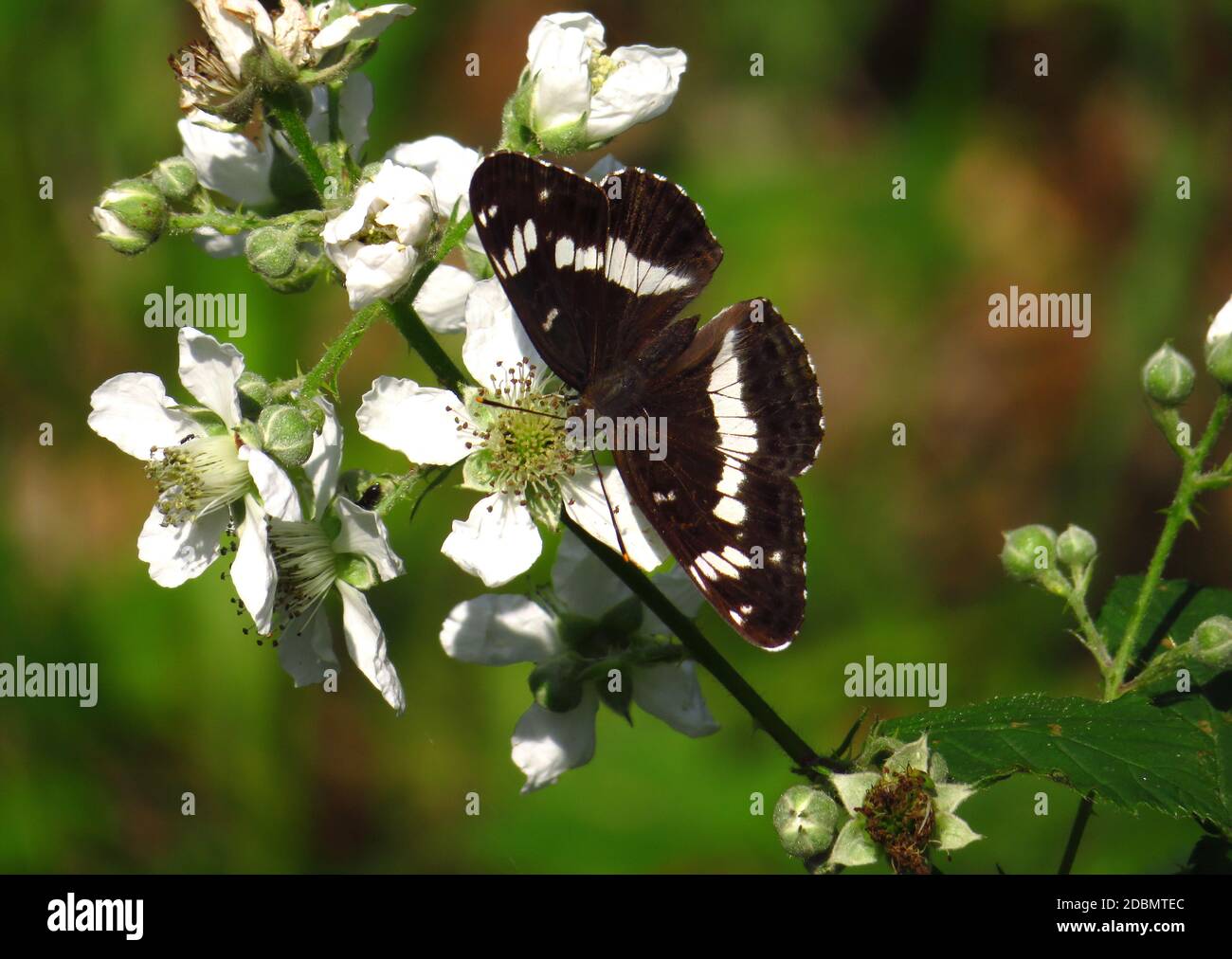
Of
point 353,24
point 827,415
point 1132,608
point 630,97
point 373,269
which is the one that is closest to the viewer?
point 373,269

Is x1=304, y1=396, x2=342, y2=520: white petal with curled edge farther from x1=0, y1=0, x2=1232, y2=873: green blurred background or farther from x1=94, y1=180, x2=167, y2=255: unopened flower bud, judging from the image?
x1=0, y1=0, x2=1232, y2=873: green blurred background

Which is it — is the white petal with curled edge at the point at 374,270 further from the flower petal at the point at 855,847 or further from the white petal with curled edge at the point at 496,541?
the flower petal at the point at 855,847

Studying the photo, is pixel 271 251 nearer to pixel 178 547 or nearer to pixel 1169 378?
pixel 178 547

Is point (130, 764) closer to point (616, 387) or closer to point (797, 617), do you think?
point (616, 387)

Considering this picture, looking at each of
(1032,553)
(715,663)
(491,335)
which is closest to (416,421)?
(491,335)

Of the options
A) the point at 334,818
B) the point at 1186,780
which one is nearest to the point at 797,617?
the point at 1186,780

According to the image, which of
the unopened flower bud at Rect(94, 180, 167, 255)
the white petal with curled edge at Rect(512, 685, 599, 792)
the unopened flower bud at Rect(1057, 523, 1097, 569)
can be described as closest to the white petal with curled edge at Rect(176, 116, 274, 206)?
the unopened flower bud at Rect(94, 180, 167, 255)
